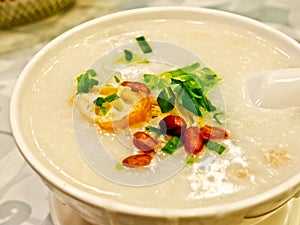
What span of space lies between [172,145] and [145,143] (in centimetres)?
5

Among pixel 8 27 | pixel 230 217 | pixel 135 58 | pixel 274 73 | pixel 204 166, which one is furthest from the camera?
pixel 8 27

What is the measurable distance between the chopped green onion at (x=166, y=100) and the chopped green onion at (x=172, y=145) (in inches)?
2.5

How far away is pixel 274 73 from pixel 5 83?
874mm

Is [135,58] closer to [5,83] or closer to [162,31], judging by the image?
[162,31]

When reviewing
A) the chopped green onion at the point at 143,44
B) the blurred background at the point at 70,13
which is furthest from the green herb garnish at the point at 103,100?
the blurred background at the point at 70,13

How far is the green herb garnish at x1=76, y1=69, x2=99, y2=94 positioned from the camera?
1012mm

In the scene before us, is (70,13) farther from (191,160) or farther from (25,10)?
(191,160)

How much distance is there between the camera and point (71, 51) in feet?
3.79

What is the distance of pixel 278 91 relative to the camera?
3.24ft

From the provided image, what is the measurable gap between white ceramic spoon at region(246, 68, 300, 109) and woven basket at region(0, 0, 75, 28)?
3.27ft

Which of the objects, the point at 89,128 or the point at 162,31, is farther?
the point at 162,31

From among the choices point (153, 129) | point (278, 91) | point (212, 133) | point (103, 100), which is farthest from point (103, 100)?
point (278, 91)

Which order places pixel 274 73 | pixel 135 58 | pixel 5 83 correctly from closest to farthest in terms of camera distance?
pixel 274 73 < pixel 135 58 < pixel 5 83

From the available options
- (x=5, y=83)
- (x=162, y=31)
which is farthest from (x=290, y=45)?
(x=5, y=83)
